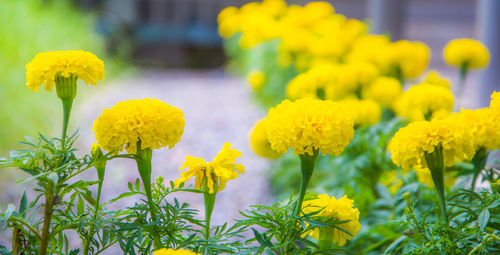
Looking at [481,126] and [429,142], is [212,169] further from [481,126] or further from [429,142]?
[481,126]

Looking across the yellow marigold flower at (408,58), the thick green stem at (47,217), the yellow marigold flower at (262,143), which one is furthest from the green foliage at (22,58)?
the thick green stem at (47,217)

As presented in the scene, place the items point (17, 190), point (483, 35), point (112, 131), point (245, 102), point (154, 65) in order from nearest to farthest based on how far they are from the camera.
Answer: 1. point (112, 131)
2. point (17, 190)
3. point (483, 35)
4. point (245, 102)
5. point (154, 65)

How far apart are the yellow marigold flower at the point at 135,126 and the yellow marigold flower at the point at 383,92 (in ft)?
3.55

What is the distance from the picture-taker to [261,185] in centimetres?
277

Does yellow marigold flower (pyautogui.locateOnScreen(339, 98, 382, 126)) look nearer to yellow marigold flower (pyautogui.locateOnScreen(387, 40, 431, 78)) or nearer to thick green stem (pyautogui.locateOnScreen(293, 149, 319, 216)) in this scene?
yellow marigold flower (pyautogui.locateOnScreen(387, 40, 431, 78))

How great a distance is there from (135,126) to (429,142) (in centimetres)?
45

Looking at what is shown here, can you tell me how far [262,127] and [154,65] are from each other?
5957mm

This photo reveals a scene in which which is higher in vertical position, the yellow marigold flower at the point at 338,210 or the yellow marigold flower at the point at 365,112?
the yellow marigold flower at the point at 365,112

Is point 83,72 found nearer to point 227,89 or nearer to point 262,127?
point 262,127

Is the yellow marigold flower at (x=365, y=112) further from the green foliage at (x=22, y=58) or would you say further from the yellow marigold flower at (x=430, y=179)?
the green foliage at (x=22, y=58)

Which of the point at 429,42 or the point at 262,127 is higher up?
the point at 429,42

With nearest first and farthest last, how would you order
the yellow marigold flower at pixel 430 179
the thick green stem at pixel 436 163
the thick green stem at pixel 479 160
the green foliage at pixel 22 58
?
1. the thick green stem at pixel 436 163
2. the thick green stem at pixel 479 160
3. the yellow marigold flower at pixel 430 179
4. the green foliage at pixel 22 58

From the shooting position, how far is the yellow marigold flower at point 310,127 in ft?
2.36

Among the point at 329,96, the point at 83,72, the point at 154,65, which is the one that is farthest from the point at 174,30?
the point at 83,72
